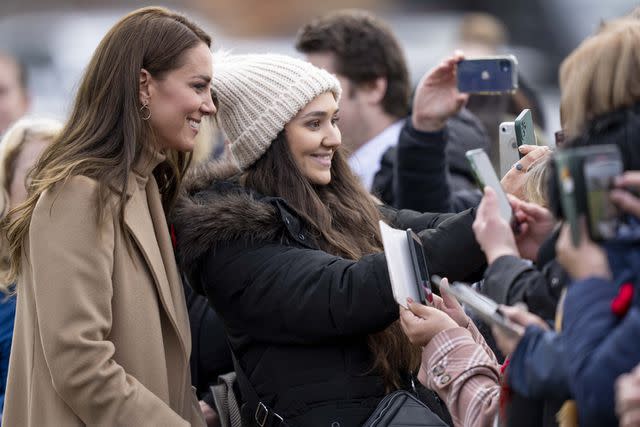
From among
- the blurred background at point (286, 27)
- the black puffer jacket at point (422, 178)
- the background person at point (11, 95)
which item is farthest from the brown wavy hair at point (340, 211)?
the blurred background at point (286, 27)

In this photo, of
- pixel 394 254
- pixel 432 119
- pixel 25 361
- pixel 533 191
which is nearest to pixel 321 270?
pixel 394 254

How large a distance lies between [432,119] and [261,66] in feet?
2.72

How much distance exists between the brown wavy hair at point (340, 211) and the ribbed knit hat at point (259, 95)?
0.17ft

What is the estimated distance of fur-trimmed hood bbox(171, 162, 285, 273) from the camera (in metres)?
3.19

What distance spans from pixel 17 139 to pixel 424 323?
2.08 m

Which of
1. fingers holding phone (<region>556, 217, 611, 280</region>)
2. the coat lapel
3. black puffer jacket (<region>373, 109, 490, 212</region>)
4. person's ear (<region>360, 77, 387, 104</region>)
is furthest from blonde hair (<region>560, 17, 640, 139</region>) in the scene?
person's ear (<region>360, 77, 387, 104</region>)

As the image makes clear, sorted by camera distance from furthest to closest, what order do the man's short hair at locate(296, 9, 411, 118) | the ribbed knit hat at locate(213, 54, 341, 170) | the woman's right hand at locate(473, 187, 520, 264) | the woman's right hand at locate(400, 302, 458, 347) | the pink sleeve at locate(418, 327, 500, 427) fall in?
the man's short hair at locate(296, 9, 411, 118), the ribbed knit hat at locate(213, 54, 341, 170), the woman's right hand at locate(400, 302, 458, 347), the pink sleeve at locate(418, 327, 500, 427), the woman's right hand at locate(473, 187, 520, 264)

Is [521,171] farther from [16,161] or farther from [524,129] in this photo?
Result: [16,161]

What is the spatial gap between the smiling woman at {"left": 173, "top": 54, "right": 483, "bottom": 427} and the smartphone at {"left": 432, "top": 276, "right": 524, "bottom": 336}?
0.55m

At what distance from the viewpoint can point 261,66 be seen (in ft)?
11.6

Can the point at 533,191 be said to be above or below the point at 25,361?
above

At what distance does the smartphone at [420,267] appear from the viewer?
2.80 metres

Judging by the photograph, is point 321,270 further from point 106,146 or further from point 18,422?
point 18,422

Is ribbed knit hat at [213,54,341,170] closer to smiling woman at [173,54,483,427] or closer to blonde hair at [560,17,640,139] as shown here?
smiling woman at [173,54,483,427]
